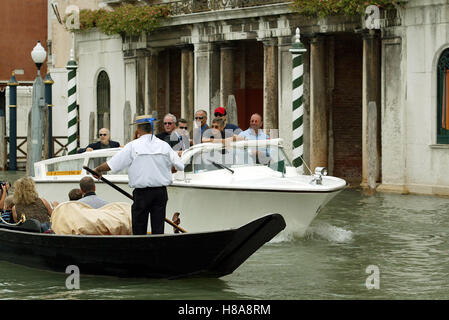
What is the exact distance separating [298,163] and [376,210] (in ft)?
5.64

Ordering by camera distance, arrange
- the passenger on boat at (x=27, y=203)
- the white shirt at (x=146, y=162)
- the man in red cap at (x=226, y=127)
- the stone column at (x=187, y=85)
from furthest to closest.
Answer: the stone column at (x=187, y=85) → the man in red cap at (x=226, y=127) → the passenger on boat at (x=27, y=203) → the white shirt at (x=146, y=162)

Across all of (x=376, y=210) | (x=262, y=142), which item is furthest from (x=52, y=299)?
(x=376, y=210)

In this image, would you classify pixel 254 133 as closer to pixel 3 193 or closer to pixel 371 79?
pixel 3 193

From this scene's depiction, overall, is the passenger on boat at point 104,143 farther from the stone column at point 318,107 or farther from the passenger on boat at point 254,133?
the stone column at point 318,107

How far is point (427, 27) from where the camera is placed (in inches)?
781

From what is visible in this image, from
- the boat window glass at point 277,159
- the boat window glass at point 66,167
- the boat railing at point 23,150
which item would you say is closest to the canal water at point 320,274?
the boat window glass at point 277,159

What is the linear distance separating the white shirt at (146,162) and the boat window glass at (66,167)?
3696 mm

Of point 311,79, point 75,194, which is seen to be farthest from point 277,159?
point 311,79

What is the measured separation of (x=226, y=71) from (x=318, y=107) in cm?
337

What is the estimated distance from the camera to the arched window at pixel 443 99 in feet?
64.3

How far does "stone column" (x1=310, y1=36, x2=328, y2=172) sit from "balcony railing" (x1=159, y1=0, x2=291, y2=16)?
1297mm

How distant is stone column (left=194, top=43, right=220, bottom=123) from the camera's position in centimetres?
2520

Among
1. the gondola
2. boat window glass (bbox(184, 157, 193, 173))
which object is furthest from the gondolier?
boat window glass (bbox(184, 157, 193, 173))
